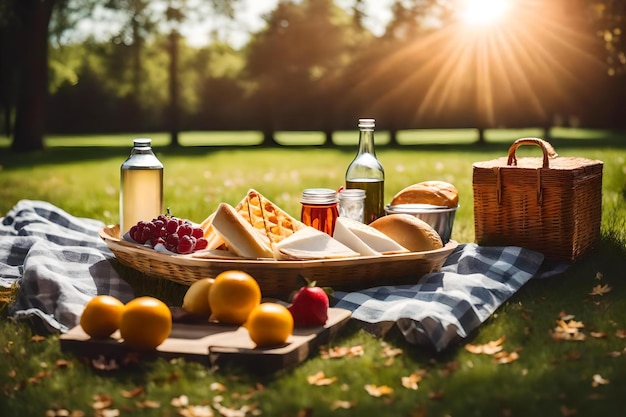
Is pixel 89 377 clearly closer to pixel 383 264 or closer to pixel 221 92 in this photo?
pixel 383 264

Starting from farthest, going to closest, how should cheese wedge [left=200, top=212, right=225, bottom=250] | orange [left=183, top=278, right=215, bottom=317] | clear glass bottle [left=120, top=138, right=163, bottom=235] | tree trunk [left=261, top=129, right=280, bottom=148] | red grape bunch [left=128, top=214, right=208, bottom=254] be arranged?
tree trunk [left=261, top=129, right=280, bottom=148] → clear glass bottle [left=120, top=138, right=163, bottom=235] → cheese wedge [left=200, top=212, right=225, bottom=250] → red grape bunch [left=128, top=214, right=208, bottom=254] → orange [left=183, top=278, right=215, bottom=317]

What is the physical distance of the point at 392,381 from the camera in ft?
10.2

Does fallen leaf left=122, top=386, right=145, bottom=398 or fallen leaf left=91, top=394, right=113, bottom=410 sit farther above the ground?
fallen leaf left=122, top=386, right=145, bottom=398

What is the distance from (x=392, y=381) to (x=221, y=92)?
32053 millimetres

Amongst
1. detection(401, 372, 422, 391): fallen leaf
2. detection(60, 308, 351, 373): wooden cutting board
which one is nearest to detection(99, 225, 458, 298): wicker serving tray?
detection(60, 308, 351, 373): wooden cutting board

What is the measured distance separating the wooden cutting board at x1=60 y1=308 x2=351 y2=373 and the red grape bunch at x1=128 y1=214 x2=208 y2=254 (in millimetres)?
507

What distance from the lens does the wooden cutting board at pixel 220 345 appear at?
3152mm

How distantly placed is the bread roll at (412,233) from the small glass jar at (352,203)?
225mm

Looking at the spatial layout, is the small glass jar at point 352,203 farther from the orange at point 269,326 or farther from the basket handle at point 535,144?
the orange at point 269,326

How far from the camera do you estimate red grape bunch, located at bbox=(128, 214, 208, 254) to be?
4059 mm

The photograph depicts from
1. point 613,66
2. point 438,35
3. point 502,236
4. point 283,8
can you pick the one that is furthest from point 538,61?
point 502,236

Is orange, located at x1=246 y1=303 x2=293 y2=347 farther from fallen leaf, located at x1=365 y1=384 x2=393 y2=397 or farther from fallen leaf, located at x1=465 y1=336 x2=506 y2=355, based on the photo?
fallen leaf, located at x1=465 y1=336 x2=506 y2=355

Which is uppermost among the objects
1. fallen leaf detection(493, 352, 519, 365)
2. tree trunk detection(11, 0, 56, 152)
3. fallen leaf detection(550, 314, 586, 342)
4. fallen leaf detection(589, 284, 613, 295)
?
tree trunk detection(11, 0, 56, 152)

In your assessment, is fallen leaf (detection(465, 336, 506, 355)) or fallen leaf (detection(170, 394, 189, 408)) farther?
fallen leaf (detection(465, 336, 506, 355))
